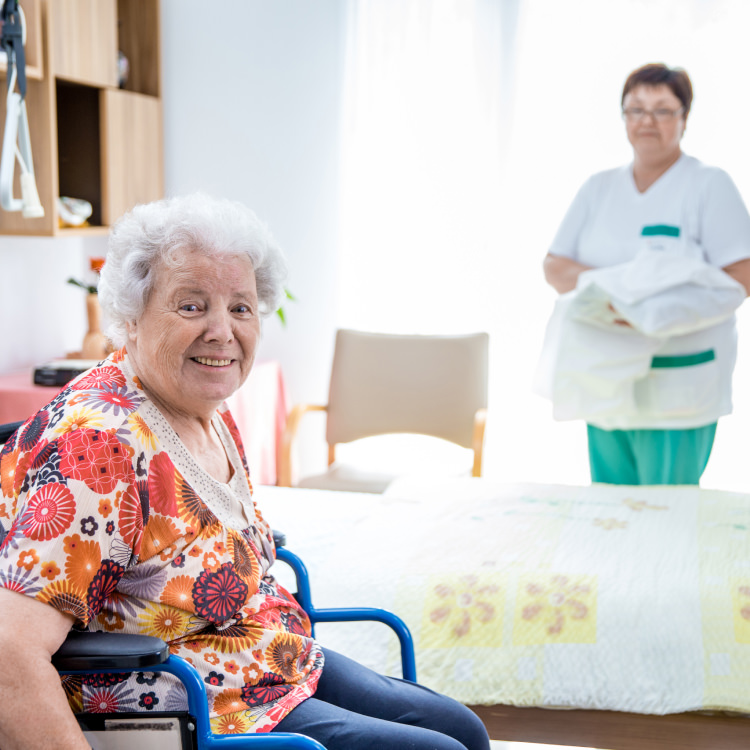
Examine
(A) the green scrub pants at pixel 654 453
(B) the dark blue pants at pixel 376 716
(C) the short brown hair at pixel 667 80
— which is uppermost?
(C) the short brown hair at pixel 667 80

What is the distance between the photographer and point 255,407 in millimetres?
3400

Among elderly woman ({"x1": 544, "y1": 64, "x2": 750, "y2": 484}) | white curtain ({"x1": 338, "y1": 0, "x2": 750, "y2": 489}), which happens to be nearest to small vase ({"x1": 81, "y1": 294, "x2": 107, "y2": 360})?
white curtain ({"x1": 338, "y1": 0, "x2": 750, "y2": 489})

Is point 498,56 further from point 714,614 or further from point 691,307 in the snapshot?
point 714,614

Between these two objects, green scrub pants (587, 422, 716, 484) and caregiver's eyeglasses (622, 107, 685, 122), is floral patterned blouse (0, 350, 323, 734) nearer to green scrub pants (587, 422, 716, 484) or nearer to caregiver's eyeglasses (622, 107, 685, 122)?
green scrub pants (587, 422, 716, 484)

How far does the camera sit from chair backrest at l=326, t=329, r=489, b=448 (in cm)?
322

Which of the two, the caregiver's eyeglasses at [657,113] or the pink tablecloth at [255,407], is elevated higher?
the caregiver's eyeglasses at [657,113]

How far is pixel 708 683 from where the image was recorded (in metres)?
1.62

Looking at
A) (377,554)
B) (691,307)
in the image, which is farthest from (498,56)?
(377,554)

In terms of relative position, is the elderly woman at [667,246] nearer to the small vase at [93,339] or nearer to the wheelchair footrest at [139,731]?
the small vase at [93,339]

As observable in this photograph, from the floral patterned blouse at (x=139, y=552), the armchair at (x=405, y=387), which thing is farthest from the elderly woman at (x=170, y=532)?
the armchair at (x=405, y=387)

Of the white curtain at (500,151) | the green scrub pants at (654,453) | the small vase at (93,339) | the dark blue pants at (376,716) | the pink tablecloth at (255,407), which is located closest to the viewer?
the dark blue pants at (376,716)

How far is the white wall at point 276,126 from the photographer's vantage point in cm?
371

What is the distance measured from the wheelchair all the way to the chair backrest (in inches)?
86.7

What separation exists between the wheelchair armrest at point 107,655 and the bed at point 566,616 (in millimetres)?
800
